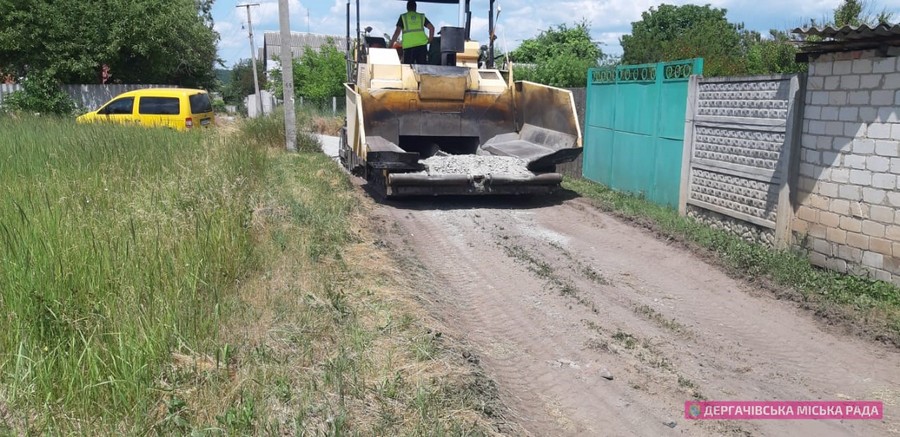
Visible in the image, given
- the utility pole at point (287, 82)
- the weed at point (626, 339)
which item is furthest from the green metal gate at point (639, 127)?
the utility pole at point (287, 82)

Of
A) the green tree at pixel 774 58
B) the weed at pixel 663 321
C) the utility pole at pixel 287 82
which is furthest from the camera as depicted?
the utility pole at pixel 287 82

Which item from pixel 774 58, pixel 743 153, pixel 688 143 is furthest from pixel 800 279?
pixel 774 58

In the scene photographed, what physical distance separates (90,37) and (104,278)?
22.1m

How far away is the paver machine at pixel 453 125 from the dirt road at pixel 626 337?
142cm

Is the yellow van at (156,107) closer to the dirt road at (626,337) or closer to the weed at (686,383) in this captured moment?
the dirt road at (626,337)

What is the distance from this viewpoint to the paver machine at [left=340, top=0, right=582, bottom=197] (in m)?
9.40

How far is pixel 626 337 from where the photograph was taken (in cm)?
517

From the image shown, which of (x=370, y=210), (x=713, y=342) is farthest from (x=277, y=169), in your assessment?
(x=713, y=342)

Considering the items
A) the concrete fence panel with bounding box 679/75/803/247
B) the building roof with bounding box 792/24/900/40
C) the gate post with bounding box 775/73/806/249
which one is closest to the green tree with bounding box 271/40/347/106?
the concrete fence panel with bounding box 679/75/803/247

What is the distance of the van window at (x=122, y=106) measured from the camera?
17.1 m

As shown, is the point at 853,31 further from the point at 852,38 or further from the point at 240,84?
the point at 240,84

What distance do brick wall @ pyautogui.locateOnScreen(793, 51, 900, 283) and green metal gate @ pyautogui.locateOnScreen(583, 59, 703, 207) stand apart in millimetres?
2321

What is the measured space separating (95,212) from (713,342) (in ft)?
15.2

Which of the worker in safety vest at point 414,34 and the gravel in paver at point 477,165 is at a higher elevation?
the worker in safety vest at point 414,34
